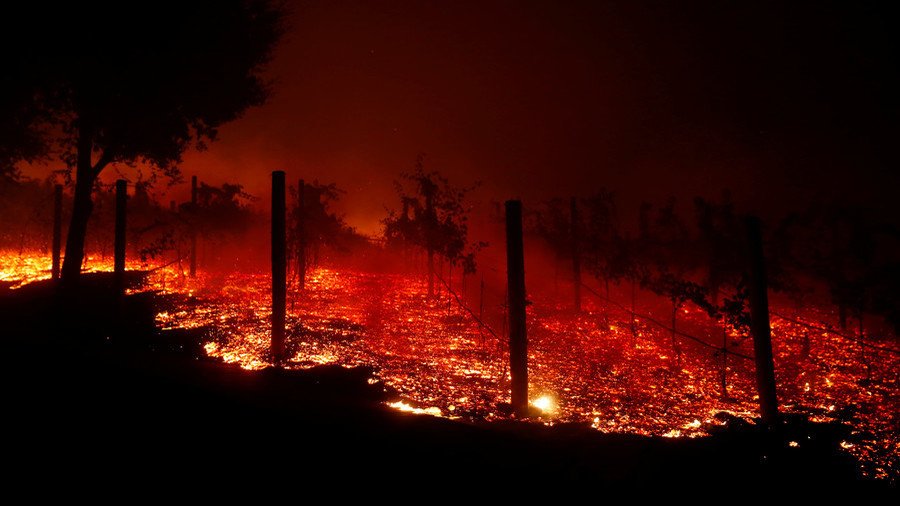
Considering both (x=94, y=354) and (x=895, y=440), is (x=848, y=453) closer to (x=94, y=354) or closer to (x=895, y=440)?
(x=895, y=440)

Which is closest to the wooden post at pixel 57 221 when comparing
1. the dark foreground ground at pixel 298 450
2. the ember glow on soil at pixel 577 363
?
the ember glow on soil at pixel 577 363

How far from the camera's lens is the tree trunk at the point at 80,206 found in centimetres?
1298

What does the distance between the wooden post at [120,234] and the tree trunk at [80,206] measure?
384 centimetres

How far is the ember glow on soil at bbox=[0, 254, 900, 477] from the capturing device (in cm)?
662

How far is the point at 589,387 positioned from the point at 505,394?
6.08 ft

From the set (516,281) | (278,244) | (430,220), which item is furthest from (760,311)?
(430,220)

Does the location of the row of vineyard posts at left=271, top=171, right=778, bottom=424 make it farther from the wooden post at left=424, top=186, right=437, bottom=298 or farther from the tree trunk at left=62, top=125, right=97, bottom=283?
the tree trunk at left=62, top=125, right=97, bottom=283

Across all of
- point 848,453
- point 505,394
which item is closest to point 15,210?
point 505,394

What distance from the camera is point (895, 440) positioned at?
232 inches

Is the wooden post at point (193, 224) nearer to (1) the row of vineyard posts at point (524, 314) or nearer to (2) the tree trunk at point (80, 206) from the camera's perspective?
(2) the tree trunk at point (80, 206)

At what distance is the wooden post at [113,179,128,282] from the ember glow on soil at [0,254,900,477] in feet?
5.06

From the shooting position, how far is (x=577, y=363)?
970 cm

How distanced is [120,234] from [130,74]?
5.35 meters

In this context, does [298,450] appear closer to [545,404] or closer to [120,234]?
[545,404]
